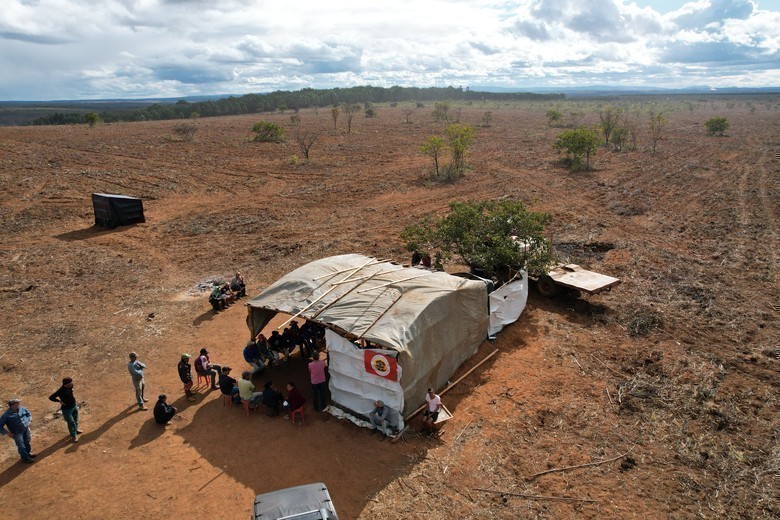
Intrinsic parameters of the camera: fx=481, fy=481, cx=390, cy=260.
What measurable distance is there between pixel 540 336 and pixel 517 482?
5.11 m

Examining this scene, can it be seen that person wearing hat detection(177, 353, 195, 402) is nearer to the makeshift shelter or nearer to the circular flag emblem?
the circular flag emblem

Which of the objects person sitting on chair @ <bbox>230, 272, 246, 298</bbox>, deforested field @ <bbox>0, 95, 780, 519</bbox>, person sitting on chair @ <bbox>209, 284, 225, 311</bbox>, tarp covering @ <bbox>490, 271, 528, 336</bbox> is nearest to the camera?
deforested field @ <bbox>0, 95, 780, 519</bbox>

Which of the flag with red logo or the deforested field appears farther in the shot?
the flag with red logo

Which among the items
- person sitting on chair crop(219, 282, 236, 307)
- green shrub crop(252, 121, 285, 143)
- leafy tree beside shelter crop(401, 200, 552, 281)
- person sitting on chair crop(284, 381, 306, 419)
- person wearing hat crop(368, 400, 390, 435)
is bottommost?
person wearing hat crop(368, 400, 390, 435)

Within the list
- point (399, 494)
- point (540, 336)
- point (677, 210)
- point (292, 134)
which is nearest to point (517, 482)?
point (399, 494)

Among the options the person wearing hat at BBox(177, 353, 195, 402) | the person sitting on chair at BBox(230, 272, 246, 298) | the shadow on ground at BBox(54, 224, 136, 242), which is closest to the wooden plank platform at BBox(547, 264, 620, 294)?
the person sitting on chair at BBox(230, 272, 246, 298)

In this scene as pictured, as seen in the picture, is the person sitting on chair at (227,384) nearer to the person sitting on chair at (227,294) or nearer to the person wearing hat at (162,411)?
the person wearing hat at (162,411)

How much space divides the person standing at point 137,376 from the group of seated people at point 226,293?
4.24 meters

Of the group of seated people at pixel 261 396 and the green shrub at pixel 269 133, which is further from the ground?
the green shrub at pixel 269 133

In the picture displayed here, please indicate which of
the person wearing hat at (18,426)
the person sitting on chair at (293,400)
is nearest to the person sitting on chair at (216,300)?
the person sitting on chair at (293,400)

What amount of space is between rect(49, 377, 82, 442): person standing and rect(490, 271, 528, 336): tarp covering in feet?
29.8

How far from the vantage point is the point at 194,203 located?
25.7m

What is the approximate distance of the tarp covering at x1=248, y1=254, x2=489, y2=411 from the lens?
30.0 ft

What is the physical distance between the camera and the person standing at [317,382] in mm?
9422
